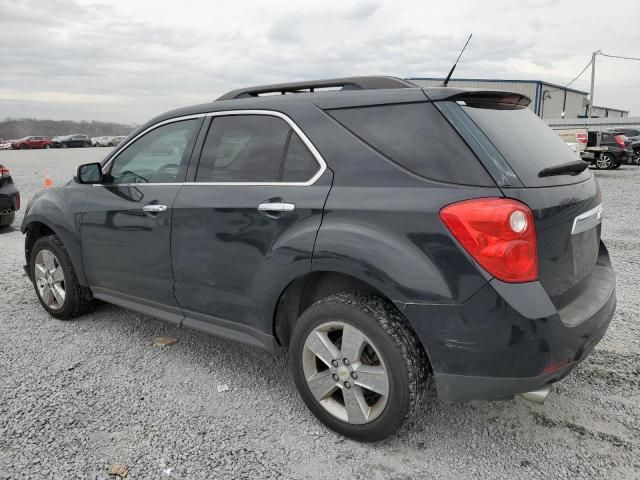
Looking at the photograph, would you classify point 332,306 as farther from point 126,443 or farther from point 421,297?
point 126,443

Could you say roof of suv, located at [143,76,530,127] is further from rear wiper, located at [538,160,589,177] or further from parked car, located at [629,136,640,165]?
parked car, located at [629,136,640,165]

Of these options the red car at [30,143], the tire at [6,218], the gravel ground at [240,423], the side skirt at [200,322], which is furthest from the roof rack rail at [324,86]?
the red car at [30,143]

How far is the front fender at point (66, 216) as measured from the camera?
403 cm

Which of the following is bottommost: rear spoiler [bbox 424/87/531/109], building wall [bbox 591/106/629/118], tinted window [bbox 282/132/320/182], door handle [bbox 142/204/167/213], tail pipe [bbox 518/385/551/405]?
building wall [bbox 591/106/629/118]

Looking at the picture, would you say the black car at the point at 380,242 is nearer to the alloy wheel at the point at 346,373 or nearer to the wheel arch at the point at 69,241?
the alloy wheel at the point at 346,373

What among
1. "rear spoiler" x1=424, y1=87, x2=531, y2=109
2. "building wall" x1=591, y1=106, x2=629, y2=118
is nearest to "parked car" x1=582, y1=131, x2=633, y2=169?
"rear spoiler" x1=424, y1=87, x2=531, y2=109

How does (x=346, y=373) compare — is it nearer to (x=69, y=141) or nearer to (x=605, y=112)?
(x=69, y=141)

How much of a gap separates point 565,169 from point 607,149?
19202mm

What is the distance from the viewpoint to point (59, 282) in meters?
4.31

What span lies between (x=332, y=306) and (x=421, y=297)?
0.48 m

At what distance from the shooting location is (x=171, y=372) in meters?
3.45

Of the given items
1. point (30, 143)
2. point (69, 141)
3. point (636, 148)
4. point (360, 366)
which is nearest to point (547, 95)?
point (636, 148)

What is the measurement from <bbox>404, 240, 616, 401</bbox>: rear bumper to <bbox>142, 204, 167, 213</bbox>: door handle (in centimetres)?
177

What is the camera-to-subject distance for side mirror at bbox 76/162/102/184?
3.84 meters
